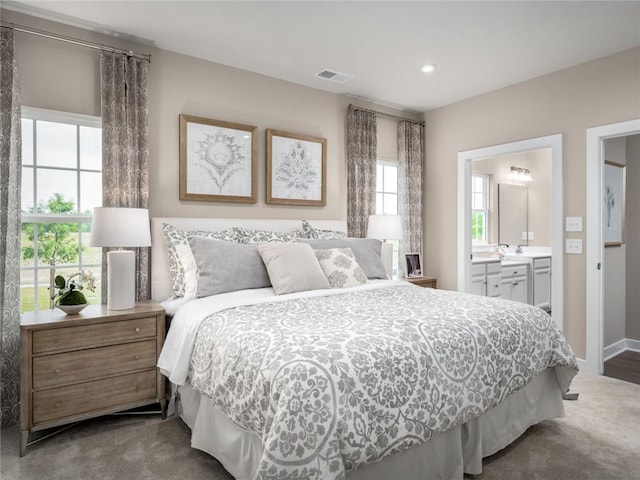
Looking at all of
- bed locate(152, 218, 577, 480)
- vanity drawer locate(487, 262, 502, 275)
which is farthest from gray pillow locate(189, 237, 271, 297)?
vanity drawer locate(487, 262, 502, 275)

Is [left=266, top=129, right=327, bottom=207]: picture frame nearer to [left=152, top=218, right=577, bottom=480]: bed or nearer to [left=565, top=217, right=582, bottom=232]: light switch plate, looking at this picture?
[left=152, top=218, right=577, bottom=480]: bed

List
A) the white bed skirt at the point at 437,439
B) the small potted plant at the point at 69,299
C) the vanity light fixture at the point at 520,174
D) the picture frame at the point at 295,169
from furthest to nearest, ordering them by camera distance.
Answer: the vanity light fixture at the point at 520,174
the picture frame at the point at 295,169
the small potted plant at the point at 69,299
the white bed skirt at the point at 437,439


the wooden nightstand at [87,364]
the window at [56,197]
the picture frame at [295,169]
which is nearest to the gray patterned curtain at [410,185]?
the picture frame at [295,169]

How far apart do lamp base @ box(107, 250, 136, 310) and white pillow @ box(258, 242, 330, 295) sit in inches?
34.7

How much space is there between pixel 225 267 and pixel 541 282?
4.86 m

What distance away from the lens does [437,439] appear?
1831 mm

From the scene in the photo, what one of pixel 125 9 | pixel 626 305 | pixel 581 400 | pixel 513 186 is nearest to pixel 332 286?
pixel 581 400

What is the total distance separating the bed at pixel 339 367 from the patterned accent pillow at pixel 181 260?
0.04 feet

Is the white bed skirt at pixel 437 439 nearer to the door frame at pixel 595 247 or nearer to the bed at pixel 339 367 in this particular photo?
the bed at pixel 339 367

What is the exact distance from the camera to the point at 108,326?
246 centimetres

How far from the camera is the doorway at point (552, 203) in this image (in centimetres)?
368

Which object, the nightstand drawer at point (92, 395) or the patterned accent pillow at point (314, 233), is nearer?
the nightstand drawer at point (92, 395)

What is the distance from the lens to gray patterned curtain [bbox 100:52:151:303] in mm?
2914

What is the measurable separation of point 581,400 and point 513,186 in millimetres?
3982
